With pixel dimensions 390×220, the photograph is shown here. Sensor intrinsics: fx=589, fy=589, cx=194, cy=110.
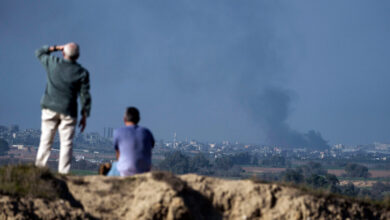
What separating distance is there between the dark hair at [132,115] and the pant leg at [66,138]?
43.4 inches

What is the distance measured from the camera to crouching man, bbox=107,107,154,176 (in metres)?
11.8

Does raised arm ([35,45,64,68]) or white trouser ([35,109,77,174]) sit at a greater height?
raised arm ([35,45,64,68])

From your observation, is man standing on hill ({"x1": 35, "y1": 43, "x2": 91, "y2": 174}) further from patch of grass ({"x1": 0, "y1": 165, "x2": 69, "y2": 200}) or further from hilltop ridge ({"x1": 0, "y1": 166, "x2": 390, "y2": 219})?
hilltop ridge ({"x1": 0, "y1": 166, "x2": 390, "y2": 219})

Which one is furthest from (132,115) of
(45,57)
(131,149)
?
(45,57)

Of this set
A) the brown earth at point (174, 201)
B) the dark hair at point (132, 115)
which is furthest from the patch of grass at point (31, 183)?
the dark hair at point (132, 115)

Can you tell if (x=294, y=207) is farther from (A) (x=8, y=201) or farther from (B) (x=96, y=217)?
(A) (x=8, y=201)

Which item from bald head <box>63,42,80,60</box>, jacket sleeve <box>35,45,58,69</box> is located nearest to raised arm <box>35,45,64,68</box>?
jacket sleeve <box>35,45,58,69</box>

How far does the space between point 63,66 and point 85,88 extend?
0.63m

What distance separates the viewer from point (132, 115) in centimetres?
1204

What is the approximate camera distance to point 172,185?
10750 millimetres

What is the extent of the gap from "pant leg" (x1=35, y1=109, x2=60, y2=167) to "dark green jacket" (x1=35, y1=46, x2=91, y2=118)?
148mm

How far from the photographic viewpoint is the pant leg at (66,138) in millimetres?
12062

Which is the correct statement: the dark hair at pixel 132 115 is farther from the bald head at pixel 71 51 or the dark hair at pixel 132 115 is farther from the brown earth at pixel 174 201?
the bald head at pixel 71 51

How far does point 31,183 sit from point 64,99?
204 centimetres
